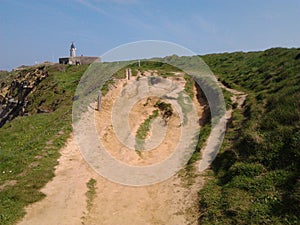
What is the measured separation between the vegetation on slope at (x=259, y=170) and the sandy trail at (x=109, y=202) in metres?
0.86

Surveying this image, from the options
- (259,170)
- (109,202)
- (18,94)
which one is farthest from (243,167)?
(18,94)

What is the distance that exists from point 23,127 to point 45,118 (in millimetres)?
2061

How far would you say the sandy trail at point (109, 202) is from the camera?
411 inches

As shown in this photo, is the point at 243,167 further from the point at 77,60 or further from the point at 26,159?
the point at 77,60

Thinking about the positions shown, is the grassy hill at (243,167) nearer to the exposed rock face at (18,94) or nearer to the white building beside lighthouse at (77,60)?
the exposed rock face at (18,94)

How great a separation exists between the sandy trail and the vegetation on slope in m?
0.86

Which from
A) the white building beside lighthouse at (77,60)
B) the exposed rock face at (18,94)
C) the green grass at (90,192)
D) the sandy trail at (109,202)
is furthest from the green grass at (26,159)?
the white building beside lighthouse at (77,60)

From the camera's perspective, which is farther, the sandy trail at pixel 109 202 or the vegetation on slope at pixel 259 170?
the sandy trail at pixel 109 202

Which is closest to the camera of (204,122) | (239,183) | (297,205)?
(297,205)

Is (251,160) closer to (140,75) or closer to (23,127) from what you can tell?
(23,127)

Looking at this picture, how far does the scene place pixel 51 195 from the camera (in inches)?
460

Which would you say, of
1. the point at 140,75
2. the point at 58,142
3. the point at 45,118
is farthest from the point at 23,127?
the point at 140,75

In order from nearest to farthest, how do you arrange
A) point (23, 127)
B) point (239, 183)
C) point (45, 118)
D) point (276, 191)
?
point (276, 191) < point (239, 183) < point (23, 127) < point (45, 118)

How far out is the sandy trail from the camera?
411 inches
